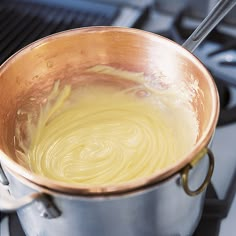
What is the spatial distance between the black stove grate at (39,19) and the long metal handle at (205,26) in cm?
27

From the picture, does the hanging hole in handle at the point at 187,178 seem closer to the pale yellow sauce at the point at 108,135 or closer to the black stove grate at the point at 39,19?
the pale yellow sauce at the point at 108,135

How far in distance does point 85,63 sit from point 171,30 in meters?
0.22

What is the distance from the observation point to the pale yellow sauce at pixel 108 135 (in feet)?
1.59

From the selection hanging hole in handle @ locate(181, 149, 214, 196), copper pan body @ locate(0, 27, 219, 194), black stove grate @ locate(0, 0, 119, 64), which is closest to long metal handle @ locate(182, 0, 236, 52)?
copper pan body @ locate(0, 27, 219, 194)

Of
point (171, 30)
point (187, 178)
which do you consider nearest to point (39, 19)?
point (171, 30)

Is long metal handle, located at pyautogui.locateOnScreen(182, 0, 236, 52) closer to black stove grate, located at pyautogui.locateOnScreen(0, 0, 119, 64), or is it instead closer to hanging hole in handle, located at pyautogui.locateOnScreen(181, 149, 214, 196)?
hanging hole in handle, located at pyautogui.locateOnScreen(181, 149, 214, 196)

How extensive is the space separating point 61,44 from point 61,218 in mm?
205

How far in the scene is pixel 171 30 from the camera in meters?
0.72

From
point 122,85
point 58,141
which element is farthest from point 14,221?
point 122,85

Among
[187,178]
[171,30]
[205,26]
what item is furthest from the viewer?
[171,30]

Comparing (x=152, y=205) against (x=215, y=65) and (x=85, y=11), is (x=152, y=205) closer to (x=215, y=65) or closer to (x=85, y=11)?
(x=215, y=65)

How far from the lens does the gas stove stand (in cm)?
55

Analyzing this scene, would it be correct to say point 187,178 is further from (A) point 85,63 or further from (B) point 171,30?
(B) point 171,30

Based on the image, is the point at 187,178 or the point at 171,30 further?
the point at 171,30
